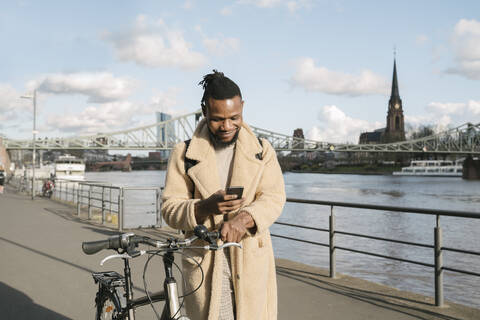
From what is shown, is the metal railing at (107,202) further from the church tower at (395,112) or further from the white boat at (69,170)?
the church tower at (395,112)

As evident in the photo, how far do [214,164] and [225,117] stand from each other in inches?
7.2

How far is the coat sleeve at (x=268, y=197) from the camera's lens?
1.70 metres

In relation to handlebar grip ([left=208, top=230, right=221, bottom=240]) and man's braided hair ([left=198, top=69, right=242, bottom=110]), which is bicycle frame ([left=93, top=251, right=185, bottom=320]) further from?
man's braided hair ([left=198, top=69, right=242, bottom=110])

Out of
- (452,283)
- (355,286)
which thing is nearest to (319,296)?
(355,286)

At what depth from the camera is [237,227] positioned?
163 cm

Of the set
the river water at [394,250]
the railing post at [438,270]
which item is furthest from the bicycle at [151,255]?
the river water at [394,250]

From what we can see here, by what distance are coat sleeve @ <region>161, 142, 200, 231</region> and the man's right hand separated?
47 millimetres

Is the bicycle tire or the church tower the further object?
the church tower

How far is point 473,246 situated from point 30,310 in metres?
13.0

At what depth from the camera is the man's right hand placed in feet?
5.23

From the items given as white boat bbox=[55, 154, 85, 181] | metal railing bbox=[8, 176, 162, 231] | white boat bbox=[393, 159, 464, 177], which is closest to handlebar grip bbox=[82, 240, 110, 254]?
metal railing bbox=[8, 176, 162, 231]

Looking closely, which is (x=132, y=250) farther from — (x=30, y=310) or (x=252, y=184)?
(x=30, y=310)

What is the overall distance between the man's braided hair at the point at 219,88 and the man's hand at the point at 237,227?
42 cm

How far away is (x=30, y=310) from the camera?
408cm
